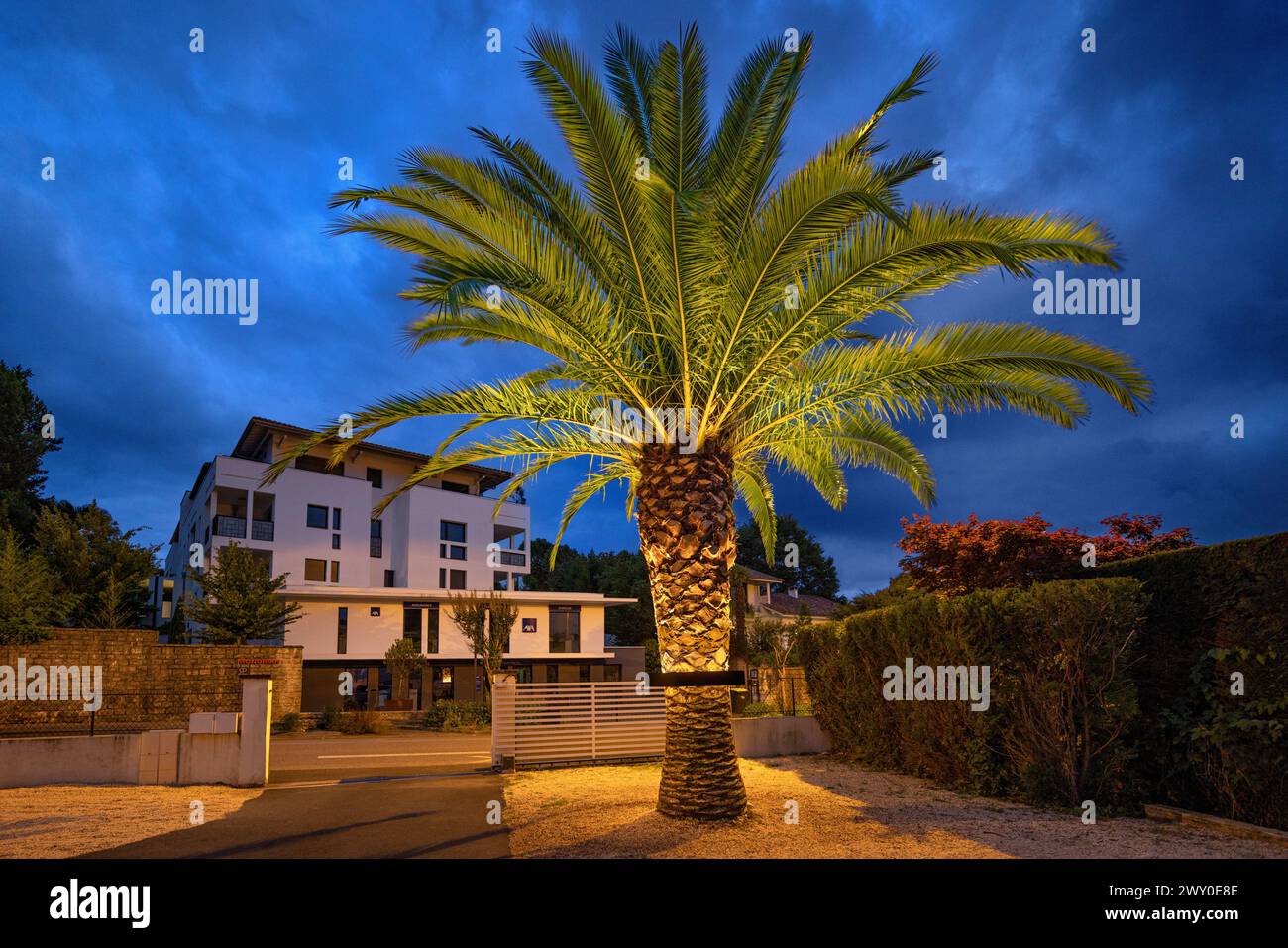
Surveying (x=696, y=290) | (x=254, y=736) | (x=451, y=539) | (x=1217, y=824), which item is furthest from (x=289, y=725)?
(x=1217, y=824)

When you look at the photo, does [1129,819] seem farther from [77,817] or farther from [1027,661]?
[77,817]

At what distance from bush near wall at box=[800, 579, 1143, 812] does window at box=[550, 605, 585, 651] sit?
27.2 m

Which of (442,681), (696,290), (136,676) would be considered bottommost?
(442,681)

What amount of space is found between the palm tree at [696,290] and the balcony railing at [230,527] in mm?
29797

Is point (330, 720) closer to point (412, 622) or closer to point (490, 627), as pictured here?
point (490, 627)

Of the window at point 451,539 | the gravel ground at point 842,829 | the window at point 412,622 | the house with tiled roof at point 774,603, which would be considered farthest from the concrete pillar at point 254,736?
the house with tiled roof at point 774,603

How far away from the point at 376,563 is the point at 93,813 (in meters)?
32.6

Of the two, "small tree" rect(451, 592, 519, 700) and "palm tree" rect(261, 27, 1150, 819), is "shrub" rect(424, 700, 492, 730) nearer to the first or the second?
"small tree" rect(451, 592, 519, 700)

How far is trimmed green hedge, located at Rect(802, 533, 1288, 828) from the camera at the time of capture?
817 cm

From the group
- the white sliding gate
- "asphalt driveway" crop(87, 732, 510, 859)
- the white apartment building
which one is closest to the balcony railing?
the white apartment building

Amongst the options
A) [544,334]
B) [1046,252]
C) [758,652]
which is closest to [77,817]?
[544,334]

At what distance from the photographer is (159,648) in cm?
2302

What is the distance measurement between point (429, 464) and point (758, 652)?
29526 mm

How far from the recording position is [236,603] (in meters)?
25.5
